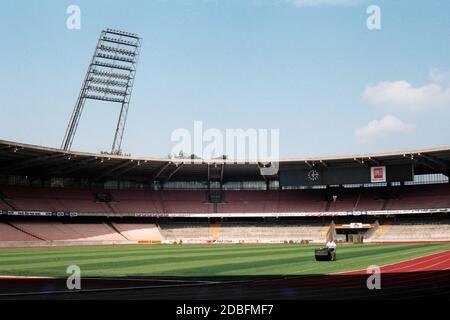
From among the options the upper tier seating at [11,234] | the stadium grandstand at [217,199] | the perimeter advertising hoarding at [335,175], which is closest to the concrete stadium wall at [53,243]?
the stadium grandstand at [217,199]

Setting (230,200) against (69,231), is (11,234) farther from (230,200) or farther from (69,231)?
(230,200)

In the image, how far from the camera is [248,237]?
7456 centimetres

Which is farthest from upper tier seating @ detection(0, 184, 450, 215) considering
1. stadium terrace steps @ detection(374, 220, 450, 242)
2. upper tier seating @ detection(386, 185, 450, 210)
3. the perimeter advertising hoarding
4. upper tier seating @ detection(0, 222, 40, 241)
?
the perimeter advertising hoarding

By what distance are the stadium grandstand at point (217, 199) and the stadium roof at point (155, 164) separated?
15cm

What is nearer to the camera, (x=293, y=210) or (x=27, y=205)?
(x=27, y=205)

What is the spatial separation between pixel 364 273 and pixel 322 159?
50463mm

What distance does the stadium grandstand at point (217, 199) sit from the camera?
219 ft

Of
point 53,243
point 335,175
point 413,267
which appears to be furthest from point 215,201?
point 413,267

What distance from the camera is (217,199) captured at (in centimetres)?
8312

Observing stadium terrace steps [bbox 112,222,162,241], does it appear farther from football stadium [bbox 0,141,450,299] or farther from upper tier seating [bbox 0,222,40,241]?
upper tier seating [bbox 0,222,40,241]

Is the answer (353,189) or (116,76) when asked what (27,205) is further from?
(353,189)

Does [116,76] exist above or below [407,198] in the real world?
above
